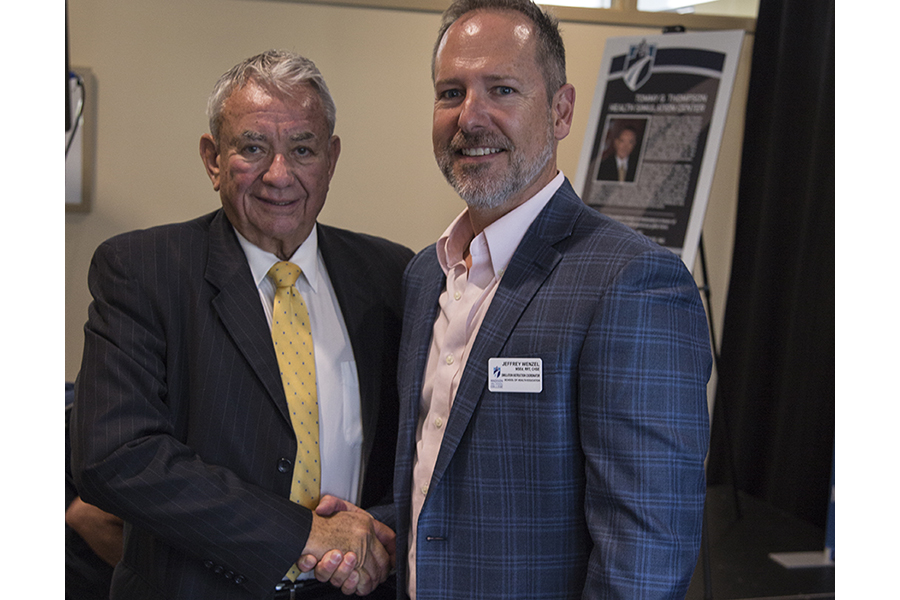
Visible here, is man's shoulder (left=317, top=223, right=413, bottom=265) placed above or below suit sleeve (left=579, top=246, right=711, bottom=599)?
above

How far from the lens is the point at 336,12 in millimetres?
4188

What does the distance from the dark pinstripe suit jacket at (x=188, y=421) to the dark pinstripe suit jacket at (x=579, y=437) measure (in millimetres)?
358

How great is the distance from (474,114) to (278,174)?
482 millimetres

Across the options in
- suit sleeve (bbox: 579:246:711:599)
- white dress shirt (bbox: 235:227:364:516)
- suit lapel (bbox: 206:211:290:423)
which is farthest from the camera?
white dress shirt (bbox: 235:227:364:516)

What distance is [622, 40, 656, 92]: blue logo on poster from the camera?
3674 millimetres

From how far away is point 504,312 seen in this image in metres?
1.43

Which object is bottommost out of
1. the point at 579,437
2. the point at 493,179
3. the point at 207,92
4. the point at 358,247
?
the point at 579,437

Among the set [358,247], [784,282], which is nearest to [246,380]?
[358,247]

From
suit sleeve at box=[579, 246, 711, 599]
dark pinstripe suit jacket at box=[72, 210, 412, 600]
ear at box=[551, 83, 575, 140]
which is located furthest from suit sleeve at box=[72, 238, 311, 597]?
ear at box=[551, 83, 575, 140]

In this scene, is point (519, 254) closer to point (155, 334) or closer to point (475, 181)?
point (475, 181)

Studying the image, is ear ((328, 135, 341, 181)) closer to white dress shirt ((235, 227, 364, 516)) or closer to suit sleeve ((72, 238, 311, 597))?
white dress shirt ((235, 227, 364, 516))

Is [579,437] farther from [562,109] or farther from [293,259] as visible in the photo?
[293,259]

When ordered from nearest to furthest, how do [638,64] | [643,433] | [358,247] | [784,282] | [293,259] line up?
[643,433] → [293,259] → [358,247] → [638,64] → [784,282]

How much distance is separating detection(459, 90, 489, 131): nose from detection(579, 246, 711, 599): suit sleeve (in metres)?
0.43
